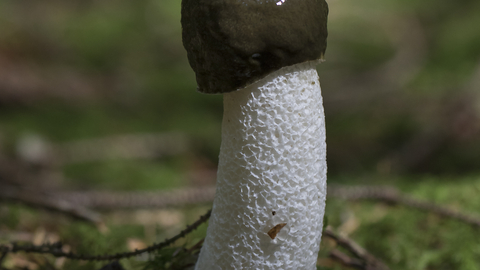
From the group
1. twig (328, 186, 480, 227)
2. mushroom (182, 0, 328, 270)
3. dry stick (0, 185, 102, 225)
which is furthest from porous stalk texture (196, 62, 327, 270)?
dry stick (0, 185, 102, 225)

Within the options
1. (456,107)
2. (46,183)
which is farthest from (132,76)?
(456,107)

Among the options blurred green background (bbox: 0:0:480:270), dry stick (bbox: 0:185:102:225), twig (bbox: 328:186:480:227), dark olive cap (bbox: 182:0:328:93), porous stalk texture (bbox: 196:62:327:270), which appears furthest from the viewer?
blurred green background (bbox: 0:0:480:270)

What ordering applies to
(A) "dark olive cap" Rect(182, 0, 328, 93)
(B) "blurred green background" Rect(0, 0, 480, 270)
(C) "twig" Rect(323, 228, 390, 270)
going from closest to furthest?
(A) "dark olive cap" Rect(182, 0, 328, 93) → (C) "twig" Rect(323, 228, 390, 270) → (B) "blurred green background" Rect(0, 0, 480, 270)

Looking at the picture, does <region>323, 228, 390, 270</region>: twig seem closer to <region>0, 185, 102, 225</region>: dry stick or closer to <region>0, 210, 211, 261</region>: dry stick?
<region>0, 210, 211, 261</region>: dry stick

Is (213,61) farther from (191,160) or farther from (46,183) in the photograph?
(191,160)

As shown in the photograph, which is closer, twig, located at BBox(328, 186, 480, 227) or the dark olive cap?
the dark olive cap
